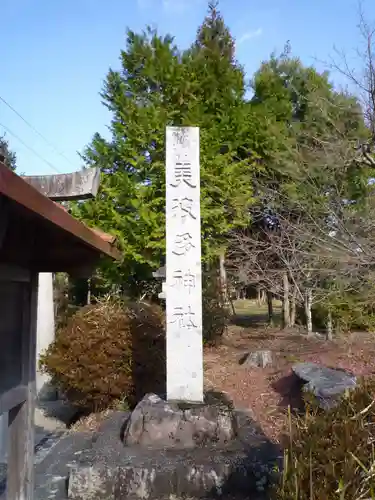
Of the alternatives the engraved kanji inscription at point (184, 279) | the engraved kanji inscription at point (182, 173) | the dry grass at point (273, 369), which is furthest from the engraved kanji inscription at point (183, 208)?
the dry grass at point (273, 369)

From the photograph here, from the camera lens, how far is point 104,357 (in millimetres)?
7418

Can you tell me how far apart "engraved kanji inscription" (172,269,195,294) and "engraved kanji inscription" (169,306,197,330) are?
0.94 feet

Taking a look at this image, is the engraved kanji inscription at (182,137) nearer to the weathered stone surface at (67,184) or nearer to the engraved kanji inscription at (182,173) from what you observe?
the engraved kanji inscription at (182,173)

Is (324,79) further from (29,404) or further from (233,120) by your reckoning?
(29,404)

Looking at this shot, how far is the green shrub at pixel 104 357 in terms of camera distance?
24.4ft

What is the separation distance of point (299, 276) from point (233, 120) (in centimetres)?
555

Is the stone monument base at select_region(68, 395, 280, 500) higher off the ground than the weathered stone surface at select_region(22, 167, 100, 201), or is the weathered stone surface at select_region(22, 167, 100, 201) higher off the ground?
the weathered stone surface at select_region(22, 167, 100, 201)

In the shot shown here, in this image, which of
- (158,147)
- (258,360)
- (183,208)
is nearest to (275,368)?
(258,360)

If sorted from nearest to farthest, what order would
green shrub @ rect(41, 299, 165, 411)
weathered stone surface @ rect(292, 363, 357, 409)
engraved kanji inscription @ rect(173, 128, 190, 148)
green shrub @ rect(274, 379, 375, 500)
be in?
green shrub @ rect(274, 379, 375, 500), weathered stone surface @ rect(292, 363, 357, 409), engraved kanji inscription @ rect(173, 128, 190, 148), green shrub @ rect(41, 299, 165, 411)

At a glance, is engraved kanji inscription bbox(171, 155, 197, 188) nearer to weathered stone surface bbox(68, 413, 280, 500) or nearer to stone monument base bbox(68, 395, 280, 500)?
stone monument base bbox(68, 395, 280, 500)

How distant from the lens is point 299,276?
11523 millimetres

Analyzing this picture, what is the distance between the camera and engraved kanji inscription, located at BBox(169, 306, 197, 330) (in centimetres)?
606

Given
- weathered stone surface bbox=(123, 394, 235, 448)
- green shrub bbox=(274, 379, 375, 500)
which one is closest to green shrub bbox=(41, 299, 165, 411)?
weathered stone surface bbox=(123, 394, 235, 448)

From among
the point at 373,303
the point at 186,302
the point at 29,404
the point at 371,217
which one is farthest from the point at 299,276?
the point at 29,404
